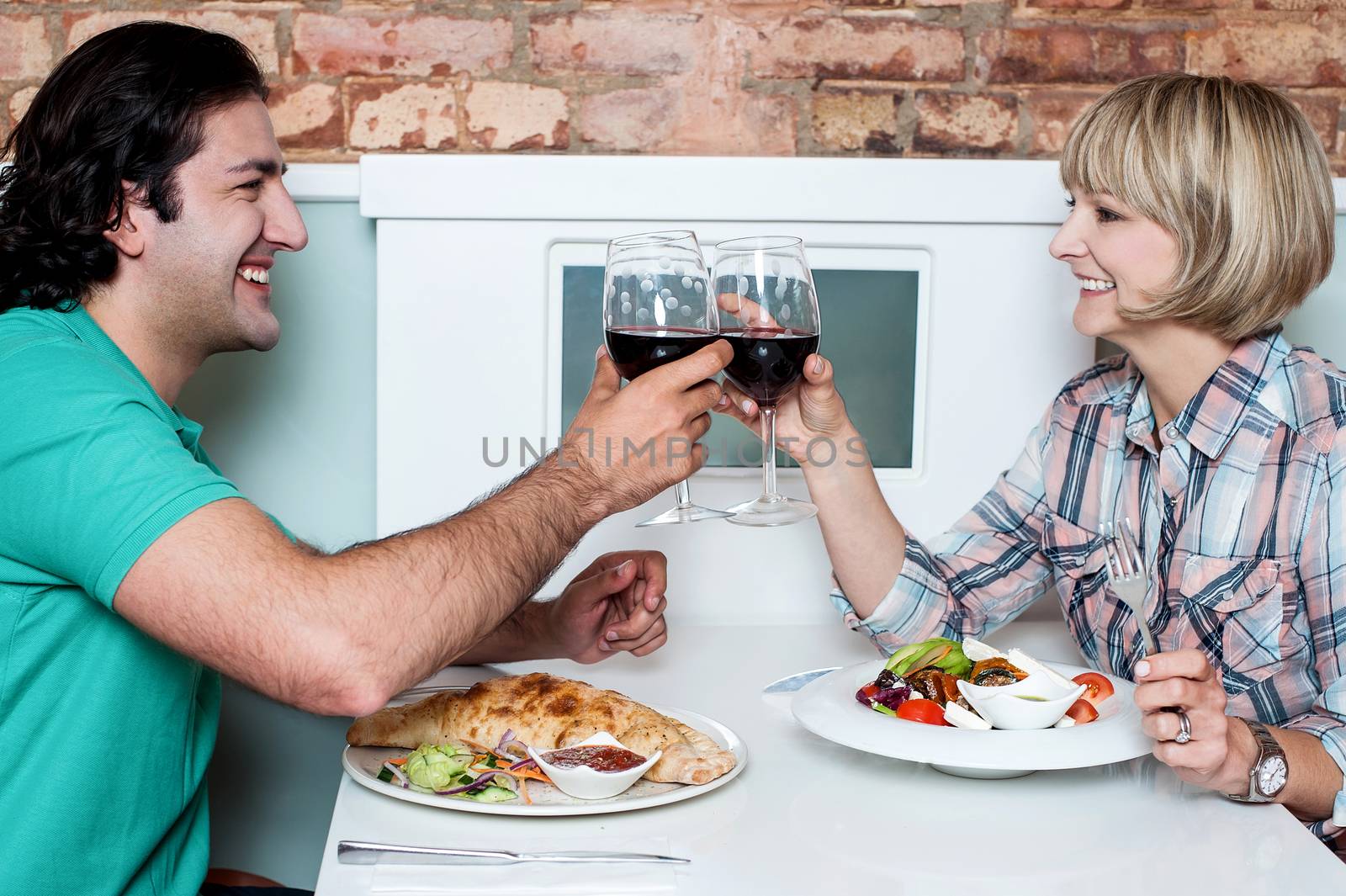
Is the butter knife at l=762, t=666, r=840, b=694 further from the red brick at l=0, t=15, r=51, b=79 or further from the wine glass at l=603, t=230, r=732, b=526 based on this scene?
the red brick at l=0, t=15, r=51, b=79

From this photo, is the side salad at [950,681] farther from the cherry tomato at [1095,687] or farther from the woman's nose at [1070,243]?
the woman's nose at [1070,243]

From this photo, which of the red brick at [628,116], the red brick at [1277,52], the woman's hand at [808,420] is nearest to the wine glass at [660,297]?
the woman's hand at [808,420]

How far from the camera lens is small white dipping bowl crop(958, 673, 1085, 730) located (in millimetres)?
940

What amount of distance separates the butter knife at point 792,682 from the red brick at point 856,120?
2.95 feet

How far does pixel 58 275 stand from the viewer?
44.2 inches

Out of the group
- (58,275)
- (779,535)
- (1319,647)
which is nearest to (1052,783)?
(1319,647)

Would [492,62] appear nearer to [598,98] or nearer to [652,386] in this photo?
[598,98]

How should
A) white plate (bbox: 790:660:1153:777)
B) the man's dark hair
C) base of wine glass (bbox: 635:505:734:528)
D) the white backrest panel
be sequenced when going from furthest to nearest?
1. the white backrest panel
2. the man's dark hair
3. base of wine glass (bbox: 635:505:734:528)
4. white plate (bbox: 790:660:1153:777)

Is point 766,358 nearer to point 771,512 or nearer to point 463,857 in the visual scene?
point 771,512

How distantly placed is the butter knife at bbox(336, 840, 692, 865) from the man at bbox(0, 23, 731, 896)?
10cm

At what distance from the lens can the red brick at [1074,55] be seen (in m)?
1.83

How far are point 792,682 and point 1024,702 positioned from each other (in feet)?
1.07

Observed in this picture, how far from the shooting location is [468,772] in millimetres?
915

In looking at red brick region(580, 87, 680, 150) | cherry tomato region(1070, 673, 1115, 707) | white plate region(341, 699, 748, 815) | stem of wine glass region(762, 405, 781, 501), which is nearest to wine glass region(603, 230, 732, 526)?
stem of wine glass region(762, 405, 781, 501)
